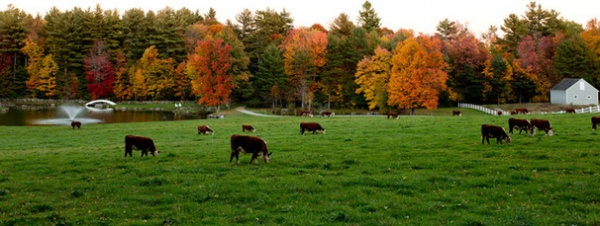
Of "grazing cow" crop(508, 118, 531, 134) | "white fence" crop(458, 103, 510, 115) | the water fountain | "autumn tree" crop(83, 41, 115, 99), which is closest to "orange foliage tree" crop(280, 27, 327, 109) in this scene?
"white fence" crop(458, 103, 510, 115)

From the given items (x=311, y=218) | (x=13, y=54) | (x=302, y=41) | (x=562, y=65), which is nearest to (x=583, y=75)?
(x=562, y=65)

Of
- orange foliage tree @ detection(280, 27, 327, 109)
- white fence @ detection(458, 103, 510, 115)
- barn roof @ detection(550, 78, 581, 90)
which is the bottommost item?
white fence @ detection(458, 103, 510, 115)

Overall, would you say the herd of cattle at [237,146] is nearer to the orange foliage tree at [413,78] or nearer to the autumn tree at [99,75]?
the orange foliage tree at [413,78]

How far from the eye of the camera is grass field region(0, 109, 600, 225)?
10.6 m

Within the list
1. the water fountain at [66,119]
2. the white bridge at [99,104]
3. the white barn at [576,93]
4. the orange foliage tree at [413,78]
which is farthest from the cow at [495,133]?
the white bridge at [99,104]

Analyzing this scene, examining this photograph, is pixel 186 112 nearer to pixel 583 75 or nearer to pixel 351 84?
pixel 351 84

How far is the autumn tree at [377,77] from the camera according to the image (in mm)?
66375

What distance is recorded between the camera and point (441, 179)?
13703 mm

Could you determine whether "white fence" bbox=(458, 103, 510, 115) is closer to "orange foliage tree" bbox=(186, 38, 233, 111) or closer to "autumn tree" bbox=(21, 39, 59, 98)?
"orange foliage tree" bbox=(186, 38, 233, 111)

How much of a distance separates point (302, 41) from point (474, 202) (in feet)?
228

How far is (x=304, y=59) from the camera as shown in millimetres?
77562

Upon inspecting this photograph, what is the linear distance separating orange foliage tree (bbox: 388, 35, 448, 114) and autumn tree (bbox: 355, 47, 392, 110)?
3.47 m

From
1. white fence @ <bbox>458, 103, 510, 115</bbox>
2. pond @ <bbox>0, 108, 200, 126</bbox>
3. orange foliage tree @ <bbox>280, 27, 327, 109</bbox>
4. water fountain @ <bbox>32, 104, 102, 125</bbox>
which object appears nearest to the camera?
water fountain @ <bbox>32, 104, 102, 125</bbox>

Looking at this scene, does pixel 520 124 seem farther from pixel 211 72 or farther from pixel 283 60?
pixel 283 60
